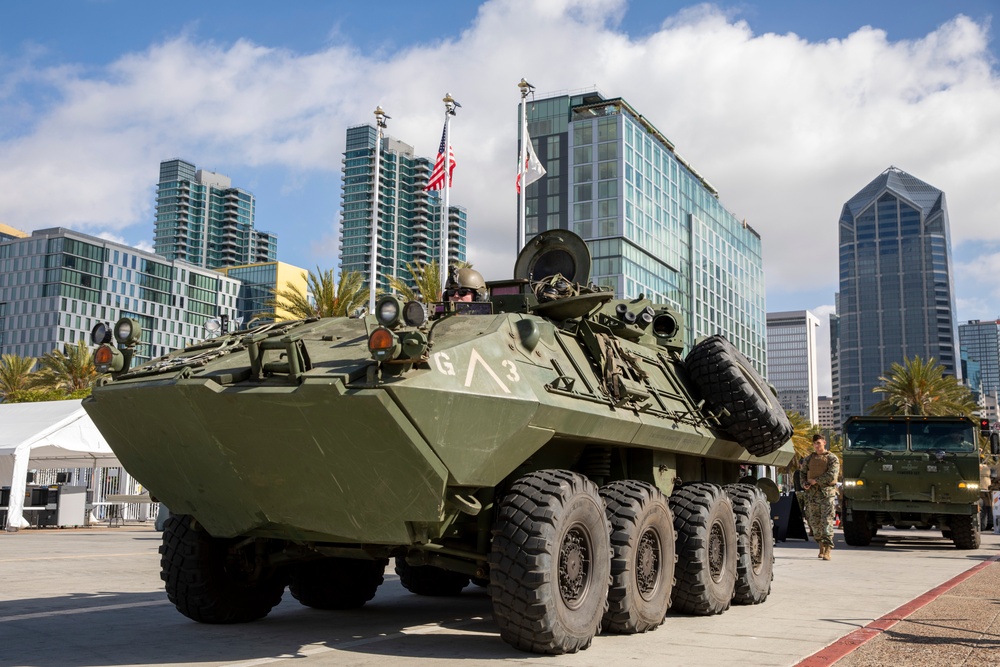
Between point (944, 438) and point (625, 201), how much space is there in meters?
37.6

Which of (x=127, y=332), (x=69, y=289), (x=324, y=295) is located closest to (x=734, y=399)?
(x=127, y=332)

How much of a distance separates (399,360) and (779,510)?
16464 millimetres

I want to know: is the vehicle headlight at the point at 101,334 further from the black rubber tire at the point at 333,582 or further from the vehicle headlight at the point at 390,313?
the black rubber tire at the point at 333,582

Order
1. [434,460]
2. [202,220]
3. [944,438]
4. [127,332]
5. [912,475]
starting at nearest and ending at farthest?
[434,460] → [127,332] → [912,475] → [944,438] → [202,220]

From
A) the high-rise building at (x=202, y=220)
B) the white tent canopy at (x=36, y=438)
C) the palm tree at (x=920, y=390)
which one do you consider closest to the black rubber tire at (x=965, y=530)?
the white tent canopy at (x=36, y=438)

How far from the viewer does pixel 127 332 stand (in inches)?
271

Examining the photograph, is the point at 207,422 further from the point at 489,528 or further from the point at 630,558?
the point at 630,558

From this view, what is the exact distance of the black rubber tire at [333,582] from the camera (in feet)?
28.0

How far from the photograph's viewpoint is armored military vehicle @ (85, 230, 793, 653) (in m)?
5.79

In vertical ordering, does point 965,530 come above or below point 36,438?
below

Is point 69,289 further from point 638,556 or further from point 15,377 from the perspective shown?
point 638,556

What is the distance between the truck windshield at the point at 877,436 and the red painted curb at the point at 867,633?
7947 mm

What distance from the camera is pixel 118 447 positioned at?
6895mm

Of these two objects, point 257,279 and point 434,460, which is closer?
point 434,460
